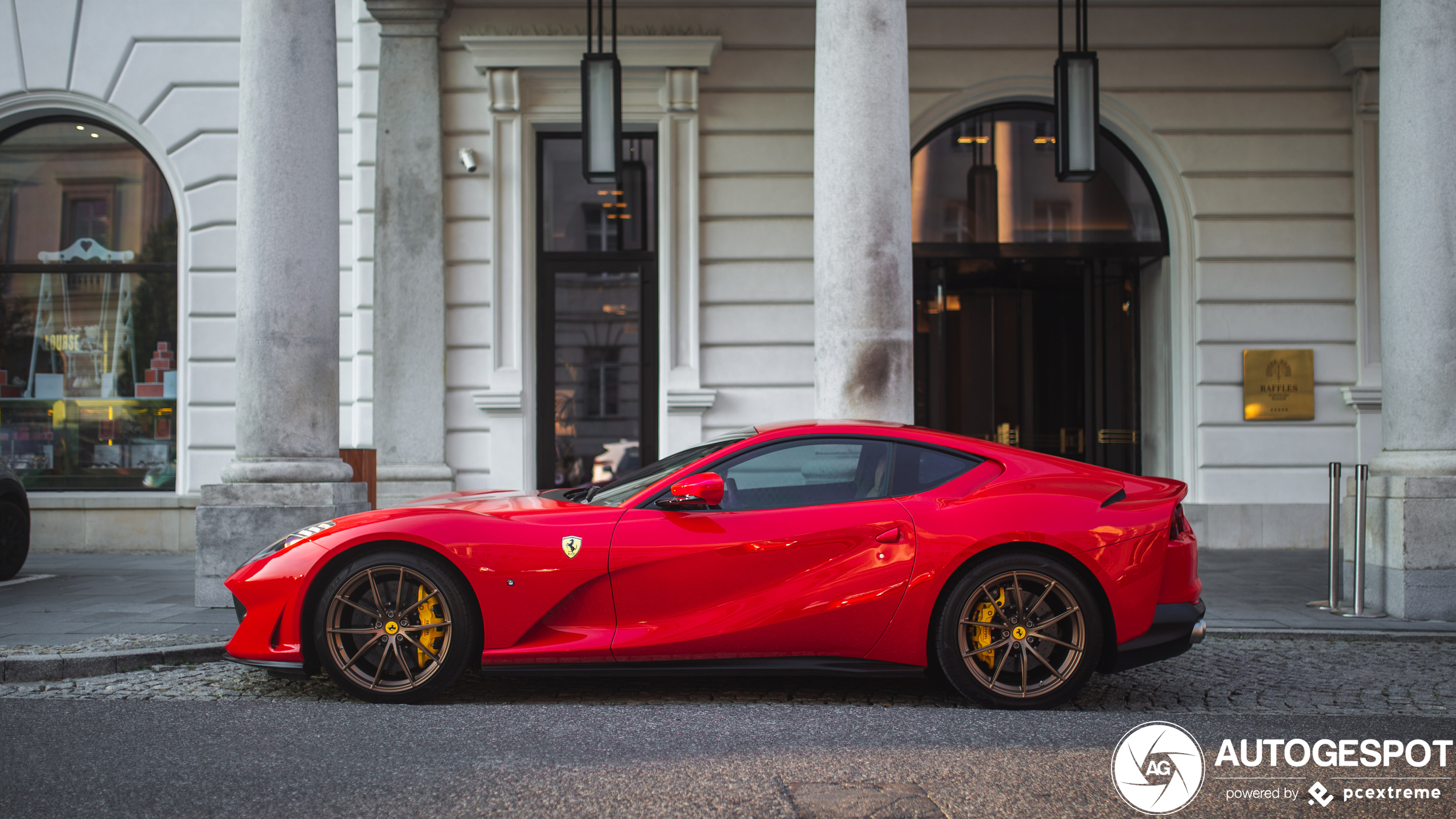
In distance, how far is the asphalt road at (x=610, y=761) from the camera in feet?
10.1

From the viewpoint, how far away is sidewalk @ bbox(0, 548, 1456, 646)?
5.96 m

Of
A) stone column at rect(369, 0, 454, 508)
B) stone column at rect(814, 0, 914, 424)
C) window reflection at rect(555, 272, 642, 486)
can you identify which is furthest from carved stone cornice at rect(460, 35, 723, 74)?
stone column at rect(814, 0, 914, 424)

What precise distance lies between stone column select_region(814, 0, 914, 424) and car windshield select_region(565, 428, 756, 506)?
2275mm

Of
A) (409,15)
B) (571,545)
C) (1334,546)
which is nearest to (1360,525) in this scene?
(1334,546)

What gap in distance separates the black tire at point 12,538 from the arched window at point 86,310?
8.16ft

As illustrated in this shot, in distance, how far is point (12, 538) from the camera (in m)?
8.06

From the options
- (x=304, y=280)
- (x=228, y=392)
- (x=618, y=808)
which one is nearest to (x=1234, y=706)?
(x=618, y=808)

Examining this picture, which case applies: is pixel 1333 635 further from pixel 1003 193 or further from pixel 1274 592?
pixel 1003 193

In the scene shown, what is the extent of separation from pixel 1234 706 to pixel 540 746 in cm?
309

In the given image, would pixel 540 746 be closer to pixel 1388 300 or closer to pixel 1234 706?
pixel 1234 706

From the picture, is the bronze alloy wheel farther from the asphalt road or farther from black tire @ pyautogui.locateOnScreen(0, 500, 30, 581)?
black tire @ pyautogui.locateOnScreen(0, 500, 30, 581)

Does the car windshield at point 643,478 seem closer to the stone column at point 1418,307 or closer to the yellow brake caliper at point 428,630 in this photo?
the yellow brake caliper at point 428,630

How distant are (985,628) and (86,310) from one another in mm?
10604
